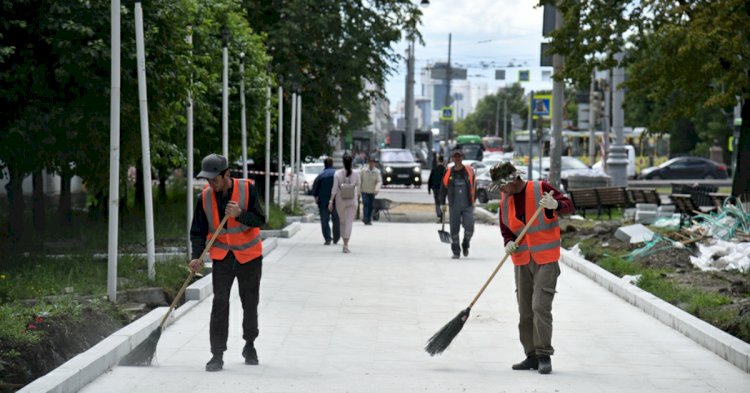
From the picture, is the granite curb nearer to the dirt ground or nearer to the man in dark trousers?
the dirt ground

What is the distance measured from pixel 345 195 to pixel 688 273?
23.4 ft

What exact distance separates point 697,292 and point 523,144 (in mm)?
83949

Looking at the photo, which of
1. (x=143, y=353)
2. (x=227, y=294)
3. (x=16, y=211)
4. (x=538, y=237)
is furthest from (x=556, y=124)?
(x=143, y=353)

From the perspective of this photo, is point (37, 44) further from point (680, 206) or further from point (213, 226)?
point (680, 206)

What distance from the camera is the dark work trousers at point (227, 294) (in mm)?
9547

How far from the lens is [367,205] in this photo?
2980cm

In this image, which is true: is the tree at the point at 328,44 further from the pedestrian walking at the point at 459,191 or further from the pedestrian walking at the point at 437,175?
the pedestrian walking at the point at 459,191

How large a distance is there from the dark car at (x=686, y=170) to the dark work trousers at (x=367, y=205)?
34.3 m

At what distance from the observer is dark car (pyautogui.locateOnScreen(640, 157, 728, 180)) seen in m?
61.7

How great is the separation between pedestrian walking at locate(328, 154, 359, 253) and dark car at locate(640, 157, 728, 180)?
1653 inches

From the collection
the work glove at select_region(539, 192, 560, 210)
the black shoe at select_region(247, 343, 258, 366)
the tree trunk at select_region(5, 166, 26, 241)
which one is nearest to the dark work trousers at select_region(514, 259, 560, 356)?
the work glove at select_region(539, 192, 560, 210)

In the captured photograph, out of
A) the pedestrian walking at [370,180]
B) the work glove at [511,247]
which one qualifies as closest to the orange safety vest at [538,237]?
the work glove at [511,247]

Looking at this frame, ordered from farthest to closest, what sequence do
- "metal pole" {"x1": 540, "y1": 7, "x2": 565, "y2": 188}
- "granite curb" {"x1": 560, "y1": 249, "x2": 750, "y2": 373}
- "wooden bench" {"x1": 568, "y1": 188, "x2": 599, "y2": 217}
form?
"wooden bench" {"x1": 568, "y1": 188, "x2": 599, "y2": 217}
"metal pole" {"x1": 540, "y1": 7, "x2": 565, "y2": 188}
"granite curb" {"x1": 560, "y1": 249, "x2": 750, "y2": 373}

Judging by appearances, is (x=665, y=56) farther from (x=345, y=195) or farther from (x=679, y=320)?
(x=679, y=320)
